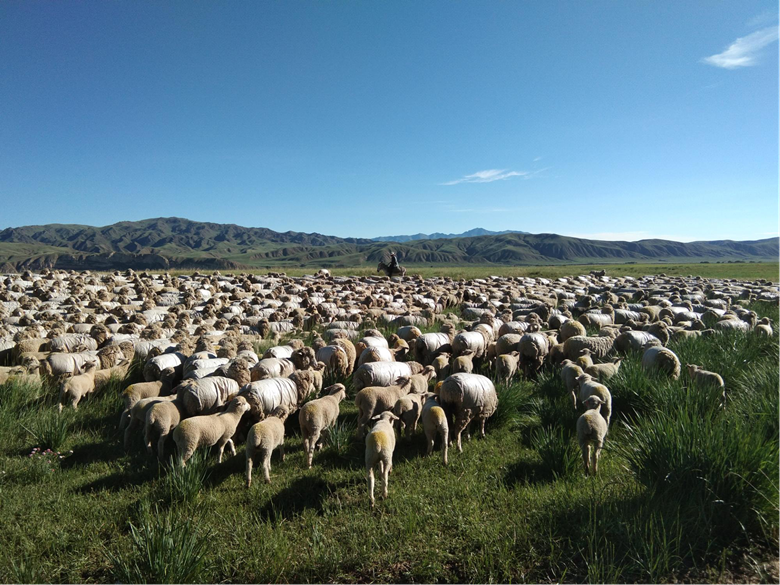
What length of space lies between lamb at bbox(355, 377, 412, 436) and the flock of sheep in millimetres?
26

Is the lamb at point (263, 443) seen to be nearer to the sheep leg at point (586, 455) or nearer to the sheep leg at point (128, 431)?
the sheep leg at point (128, 431)

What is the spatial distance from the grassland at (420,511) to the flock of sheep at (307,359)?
19.7 inches

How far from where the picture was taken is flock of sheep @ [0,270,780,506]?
21.8ft

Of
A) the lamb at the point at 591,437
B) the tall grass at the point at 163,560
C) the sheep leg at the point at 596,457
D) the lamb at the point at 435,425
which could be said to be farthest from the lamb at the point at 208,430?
the sheep leg at the point at 596,457

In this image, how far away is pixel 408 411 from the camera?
24.1ft

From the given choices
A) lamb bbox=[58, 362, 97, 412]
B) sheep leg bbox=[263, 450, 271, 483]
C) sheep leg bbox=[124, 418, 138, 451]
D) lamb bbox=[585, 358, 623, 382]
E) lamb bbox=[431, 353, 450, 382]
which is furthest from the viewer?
lamb bbox=[431, 353, 450, 382]

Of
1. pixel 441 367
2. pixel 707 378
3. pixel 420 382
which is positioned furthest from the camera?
pixel 441 367

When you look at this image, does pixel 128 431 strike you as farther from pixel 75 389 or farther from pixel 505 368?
pixel 505 368

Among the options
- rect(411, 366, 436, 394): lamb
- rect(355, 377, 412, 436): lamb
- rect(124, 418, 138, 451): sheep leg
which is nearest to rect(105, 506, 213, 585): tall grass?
rect(124, 418, 138, 451): sheep leg

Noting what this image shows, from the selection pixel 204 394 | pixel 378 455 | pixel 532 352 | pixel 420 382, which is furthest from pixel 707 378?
pixel 204 394

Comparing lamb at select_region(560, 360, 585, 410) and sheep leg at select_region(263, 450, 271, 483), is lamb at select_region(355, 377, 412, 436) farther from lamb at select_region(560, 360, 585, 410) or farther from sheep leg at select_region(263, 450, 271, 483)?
lamb at select_region(560, 360, 585, 410)

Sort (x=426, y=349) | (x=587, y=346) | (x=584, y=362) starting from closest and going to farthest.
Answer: (x=584, y=362) → (x=426, y=349) → (x=587, y=346)

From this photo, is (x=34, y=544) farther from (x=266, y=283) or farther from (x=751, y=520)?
(x=266, y=283)

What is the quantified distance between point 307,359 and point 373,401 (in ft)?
9.18
